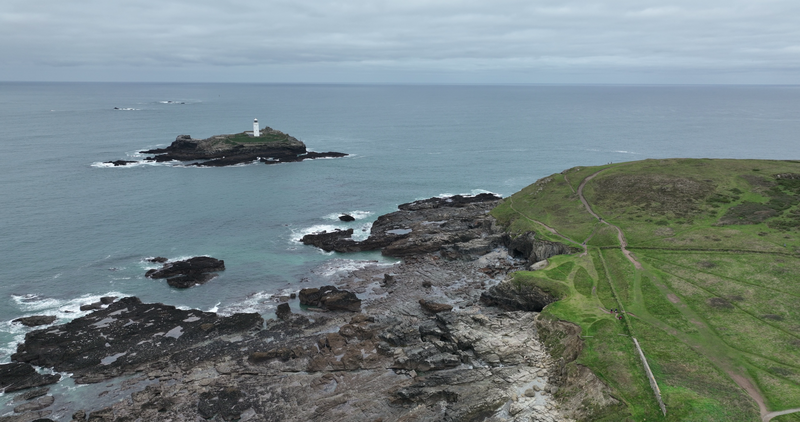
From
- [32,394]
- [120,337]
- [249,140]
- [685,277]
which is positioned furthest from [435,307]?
[249,140]

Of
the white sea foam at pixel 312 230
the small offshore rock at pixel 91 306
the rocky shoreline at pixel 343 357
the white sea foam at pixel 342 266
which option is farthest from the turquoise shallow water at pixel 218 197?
the rocky shoreline at pixel 343 357

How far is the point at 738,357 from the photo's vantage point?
39.5 meters

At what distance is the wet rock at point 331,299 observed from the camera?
56156 millimetres

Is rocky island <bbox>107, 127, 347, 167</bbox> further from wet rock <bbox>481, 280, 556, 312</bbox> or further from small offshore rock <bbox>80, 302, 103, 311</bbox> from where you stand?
wet rock <bbox>481, 280, 556, 312</bbox>

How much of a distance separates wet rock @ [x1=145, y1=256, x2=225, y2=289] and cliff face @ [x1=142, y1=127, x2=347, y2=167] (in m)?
72.8

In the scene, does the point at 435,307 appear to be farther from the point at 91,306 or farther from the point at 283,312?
the point at 91,306

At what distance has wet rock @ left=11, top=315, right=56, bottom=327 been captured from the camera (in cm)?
5141

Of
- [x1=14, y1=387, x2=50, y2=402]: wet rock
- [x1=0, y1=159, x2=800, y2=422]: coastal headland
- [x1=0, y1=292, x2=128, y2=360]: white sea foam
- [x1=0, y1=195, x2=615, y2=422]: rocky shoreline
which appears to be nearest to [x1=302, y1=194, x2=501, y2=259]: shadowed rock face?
[x1=0, y1=159, x2=800, y2=422]: coastal headland

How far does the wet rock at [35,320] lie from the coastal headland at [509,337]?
2374 mm

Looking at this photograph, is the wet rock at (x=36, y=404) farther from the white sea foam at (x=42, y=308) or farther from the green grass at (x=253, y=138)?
the green grass at (x=253, y=138)

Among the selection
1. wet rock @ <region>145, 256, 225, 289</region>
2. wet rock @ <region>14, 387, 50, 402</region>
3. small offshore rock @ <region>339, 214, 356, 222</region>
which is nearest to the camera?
wet rock @ <region>14, 387, 50, 402</region>

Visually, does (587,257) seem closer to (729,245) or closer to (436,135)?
(729,245)

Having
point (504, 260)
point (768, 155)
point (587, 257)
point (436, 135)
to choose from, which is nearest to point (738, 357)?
point (587, 257)

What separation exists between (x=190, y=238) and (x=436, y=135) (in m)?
135
